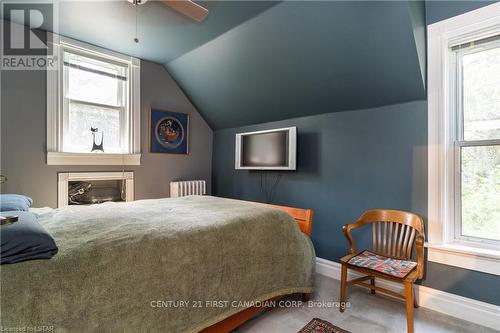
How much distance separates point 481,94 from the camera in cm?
207

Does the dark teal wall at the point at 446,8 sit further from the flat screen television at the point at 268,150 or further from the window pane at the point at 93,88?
the window pane at the point at 93,88

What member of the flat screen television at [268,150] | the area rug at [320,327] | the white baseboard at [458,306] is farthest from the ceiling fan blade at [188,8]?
the white baseboard at [458,306]

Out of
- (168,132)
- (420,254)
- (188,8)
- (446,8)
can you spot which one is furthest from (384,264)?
(168,132)

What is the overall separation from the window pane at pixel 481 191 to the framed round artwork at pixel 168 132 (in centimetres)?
342

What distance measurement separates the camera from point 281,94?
316cm

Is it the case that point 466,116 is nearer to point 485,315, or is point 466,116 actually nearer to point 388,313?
point 485,315

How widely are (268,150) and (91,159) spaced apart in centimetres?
220

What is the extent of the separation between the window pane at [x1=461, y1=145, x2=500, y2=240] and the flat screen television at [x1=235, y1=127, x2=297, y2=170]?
157 centimetres

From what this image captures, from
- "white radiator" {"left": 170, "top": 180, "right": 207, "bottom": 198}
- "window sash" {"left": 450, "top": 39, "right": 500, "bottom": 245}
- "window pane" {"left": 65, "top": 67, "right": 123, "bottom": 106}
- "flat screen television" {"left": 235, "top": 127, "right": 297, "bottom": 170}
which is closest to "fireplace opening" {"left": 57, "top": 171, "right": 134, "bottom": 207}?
"white radiator" {"left": 170, "top": 180, "right": 207, "bottom": 198}

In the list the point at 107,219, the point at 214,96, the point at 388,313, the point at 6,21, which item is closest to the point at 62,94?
the point at 6,21

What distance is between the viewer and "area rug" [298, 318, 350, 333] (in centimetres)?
183

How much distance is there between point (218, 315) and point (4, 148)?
284 cm

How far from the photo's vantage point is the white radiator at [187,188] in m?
3.82

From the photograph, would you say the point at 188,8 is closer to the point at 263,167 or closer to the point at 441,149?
the point at 263,167
